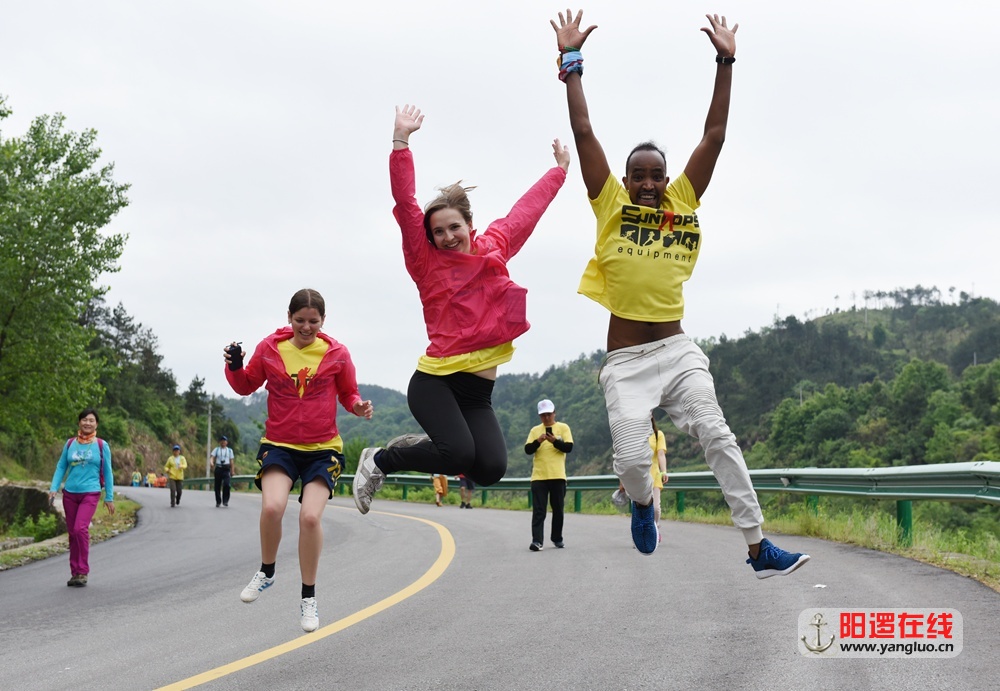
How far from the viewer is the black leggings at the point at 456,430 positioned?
6219 millimetres

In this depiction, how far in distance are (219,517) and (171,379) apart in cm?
9555

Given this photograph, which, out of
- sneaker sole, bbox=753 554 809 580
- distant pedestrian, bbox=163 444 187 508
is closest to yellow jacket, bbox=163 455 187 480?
distant pedestrian, bbox=163 444 187 508

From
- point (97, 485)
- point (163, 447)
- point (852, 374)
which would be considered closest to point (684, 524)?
point (97, 485)

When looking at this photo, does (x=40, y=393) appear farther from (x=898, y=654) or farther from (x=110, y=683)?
(x=898, y=654)

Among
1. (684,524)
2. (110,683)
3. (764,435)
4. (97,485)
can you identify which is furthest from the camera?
(764,435)

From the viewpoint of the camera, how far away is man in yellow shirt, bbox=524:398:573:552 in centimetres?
1432

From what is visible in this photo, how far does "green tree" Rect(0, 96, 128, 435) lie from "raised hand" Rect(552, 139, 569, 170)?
2688cm

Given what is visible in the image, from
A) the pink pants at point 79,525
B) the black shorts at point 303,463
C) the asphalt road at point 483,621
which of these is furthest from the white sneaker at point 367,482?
the pink pants at point 79,525

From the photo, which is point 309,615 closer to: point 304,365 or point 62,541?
point 304,365

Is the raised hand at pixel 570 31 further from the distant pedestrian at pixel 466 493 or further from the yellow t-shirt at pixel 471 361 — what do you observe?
the distant pedestrian at pixel 466 493

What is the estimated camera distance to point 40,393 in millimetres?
31906

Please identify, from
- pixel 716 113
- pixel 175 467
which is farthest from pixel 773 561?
pixel 175 467

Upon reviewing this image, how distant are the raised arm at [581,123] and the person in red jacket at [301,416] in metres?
2.04

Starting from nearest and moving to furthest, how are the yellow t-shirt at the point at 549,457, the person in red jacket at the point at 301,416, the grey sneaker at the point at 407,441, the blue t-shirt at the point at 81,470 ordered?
the grey sneaker at the point at 407,441
the person in red jacket at the point at 301,416
the blue t-shirt at the point at 81,470
the yellow t-shirt at the point at 549,457
